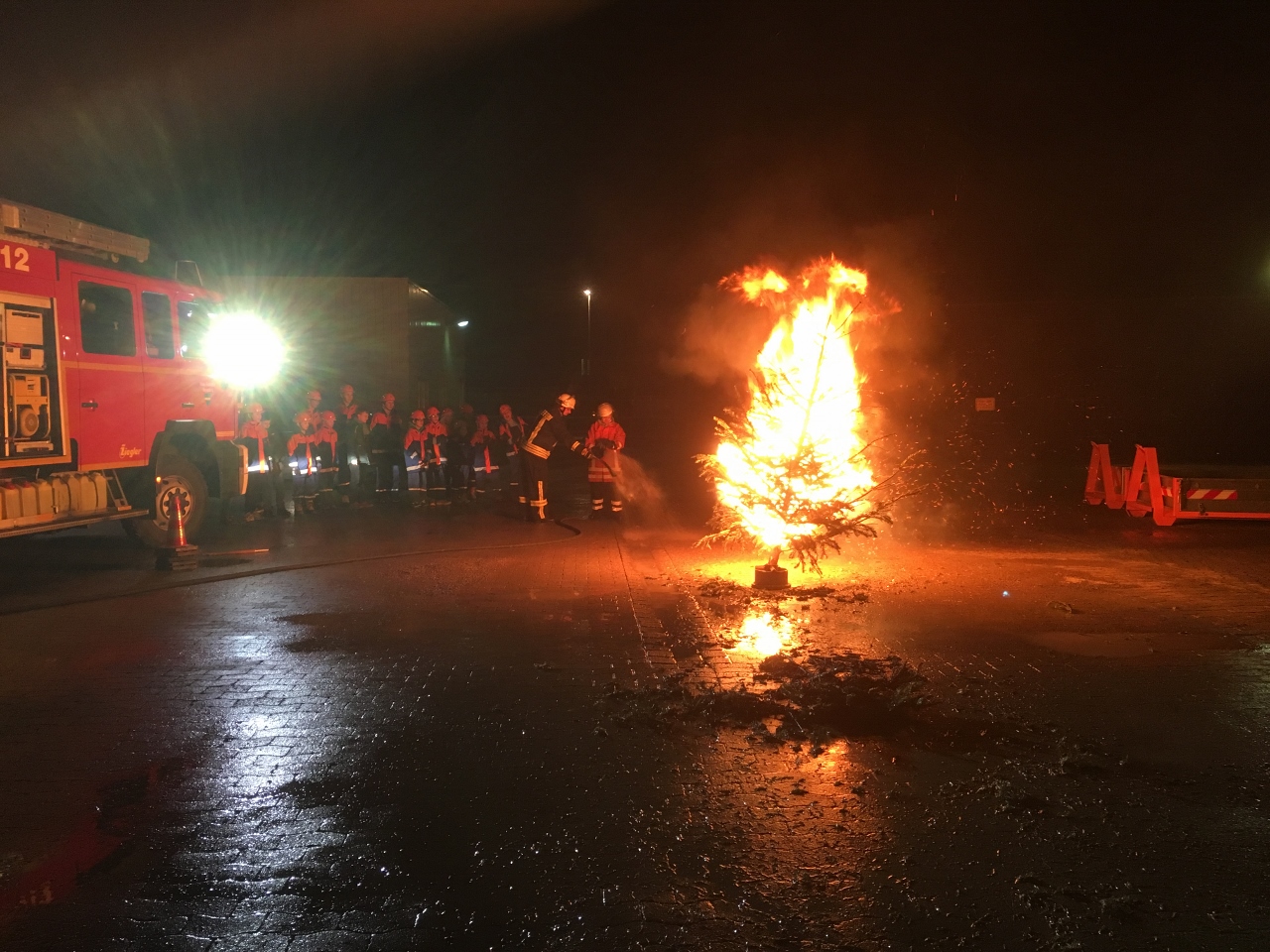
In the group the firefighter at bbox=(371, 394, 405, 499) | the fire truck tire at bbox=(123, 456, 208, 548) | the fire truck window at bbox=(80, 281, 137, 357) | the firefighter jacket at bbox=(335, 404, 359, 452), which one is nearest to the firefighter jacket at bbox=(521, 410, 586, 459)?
the firefighter at bbox=(371, 394, 405, 499)

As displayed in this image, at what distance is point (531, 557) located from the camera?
435 inches

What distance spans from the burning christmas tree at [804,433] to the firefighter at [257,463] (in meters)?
8.15

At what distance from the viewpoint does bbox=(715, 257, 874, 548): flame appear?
888 centimetres

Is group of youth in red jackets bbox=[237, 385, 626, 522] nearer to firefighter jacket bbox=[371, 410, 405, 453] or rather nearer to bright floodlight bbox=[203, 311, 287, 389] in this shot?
firefighter jacket bbox=[371, 410, 405, 453]

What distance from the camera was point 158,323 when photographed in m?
11.5

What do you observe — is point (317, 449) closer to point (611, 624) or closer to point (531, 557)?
point (531, 557)

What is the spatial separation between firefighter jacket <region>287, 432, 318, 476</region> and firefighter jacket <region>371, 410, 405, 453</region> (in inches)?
44.7

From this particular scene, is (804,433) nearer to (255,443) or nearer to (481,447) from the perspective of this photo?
(255,443)

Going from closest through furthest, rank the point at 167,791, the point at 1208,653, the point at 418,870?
the point at 418,870
the point at 167,791
the point at 1208,653

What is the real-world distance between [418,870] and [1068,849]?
2680mm

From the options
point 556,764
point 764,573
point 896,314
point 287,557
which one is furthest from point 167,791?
point 896,314

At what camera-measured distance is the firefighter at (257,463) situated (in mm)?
14227

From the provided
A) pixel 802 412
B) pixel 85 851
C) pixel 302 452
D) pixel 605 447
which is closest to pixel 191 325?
pixel 302 452

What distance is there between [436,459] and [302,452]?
2192 millimetres
